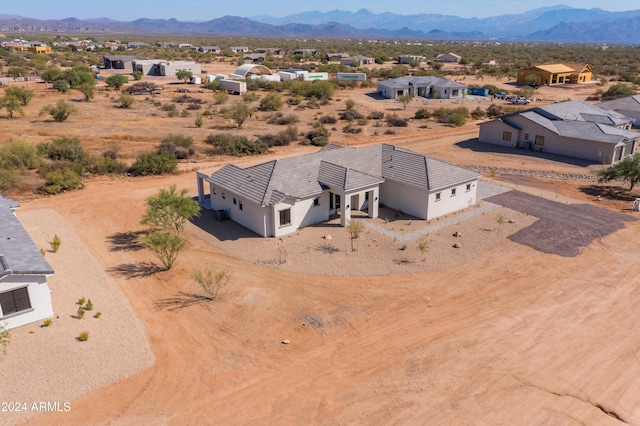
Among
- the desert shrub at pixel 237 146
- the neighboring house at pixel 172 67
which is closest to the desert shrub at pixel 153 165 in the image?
the desert shrub at pixel 237 146

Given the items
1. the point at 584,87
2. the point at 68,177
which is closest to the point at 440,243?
the point at 68,177

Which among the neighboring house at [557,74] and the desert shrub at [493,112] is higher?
the neighboring house at [557,74]

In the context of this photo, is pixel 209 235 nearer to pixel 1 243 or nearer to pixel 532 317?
pixel 1 243

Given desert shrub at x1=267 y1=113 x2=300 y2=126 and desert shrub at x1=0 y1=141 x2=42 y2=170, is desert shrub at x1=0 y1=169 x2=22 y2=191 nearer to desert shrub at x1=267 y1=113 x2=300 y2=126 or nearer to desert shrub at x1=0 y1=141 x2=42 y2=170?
desert shrub at x1=0 y1=141 x2=42 y2=170

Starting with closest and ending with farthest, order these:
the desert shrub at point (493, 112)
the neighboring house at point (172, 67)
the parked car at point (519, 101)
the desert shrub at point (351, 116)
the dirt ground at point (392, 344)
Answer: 1. the dirt ground at point (392, 344)
2. the desert shrub at point (351, 116)
3. the desert shrub at point (493, 112)
4. the parked car at point (519, 101)
5. the neighboring house at point (172, 67)

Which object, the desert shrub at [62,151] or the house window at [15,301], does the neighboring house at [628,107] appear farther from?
the house window at [15,301]

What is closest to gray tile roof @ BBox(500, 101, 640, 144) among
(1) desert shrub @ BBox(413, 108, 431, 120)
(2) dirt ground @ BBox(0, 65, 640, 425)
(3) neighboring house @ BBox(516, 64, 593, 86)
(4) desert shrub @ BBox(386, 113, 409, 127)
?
(4) desert shrub @ BBox(386, 113, 409, 127)
